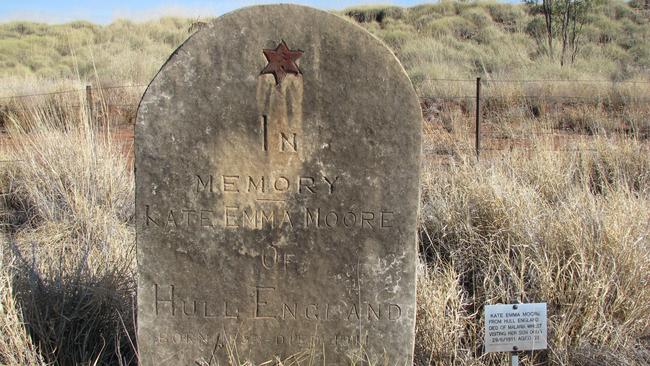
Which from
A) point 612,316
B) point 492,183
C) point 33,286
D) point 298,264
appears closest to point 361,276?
point 298,264

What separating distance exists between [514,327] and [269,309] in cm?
106

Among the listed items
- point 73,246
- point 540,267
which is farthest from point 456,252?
point 73,246

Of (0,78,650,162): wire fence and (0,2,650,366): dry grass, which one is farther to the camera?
(0,78,650,162): wire fence

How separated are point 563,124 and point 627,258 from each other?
761 centimetres

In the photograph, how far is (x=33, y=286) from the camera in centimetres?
333

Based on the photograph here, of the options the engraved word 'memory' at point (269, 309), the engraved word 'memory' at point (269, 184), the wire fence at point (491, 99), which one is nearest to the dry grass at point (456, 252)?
the engraved word 'memory' at point (269, 309)

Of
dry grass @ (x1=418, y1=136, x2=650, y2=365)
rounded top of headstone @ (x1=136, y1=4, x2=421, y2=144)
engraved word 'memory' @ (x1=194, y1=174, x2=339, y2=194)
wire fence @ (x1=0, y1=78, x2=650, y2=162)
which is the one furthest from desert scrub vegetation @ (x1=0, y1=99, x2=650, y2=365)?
wire fence @ (x1=0, y1=78, x2=650, y2=162)

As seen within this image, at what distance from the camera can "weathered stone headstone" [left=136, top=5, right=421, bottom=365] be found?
267 centimetres

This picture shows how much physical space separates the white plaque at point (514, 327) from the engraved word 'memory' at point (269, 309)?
40 cm

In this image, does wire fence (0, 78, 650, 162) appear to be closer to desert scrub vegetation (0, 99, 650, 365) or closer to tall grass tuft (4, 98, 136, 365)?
tall grass tuft (4, 98, 136, 365)

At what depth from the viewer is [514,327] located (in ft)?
9.61

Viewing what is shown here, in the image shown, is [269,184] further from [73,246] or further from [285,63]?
[73,246]

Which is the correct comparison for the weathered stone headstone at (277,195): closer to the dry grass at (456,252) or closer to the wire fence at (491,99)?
the dry grass at (456,252)

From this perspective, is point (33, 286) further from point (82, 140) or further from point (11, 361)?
point (82, 140)
